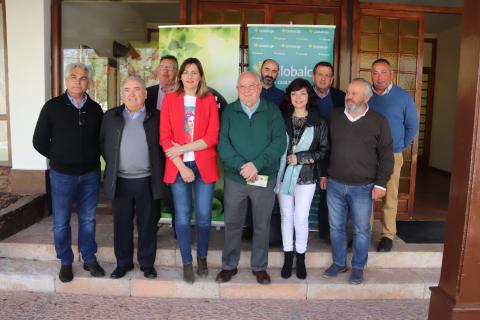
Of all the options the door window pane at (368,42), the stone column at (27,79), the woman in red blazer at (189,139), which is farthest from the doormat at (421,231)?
the stone column at (27,79)

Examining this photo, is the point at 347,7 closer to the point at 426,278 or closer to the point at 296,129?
the point at 296,129

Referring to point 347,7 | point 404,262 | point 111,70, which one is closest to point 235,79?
point 347,7

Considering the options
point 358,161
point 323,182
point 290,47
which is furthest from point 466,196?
point 290,47

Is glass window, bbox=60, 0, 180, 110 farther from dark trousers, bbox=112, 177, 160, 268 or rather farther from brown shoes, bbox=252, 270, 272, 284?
brown shoes, bbox=252, 270, 272, 284

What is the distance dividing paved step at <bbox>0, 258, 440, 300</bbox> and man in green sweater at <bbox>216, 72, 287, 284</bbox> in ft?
1.43

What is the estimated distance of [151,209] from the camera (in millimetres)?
3119

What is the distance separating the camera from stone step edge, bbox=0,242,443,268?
140 inches

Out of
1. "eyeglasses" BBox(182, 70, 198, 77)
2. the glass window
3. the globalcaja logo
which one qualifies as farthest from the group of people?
the glass window

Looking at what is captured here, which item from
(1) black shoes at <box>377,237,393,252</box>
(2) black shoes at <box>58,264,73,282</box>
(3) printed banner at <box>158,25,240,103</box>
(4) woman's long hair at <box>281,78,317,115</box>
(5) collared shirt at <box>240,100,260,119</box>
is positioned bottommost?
(2) black shoes at <box>58,264,73,282</box>

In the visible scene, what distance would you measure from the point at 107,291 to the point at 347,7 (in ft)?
12.2

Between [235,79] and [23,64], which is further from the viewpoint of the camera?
[23,64]

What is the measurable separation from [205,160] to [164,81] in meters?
0.98

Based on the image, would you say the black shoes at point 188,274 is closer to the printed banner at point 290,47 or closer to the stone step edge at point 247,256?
the stone step edge at point 247,256

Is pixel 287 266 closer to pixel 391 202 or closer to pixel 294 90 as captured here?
pixel 391 202
